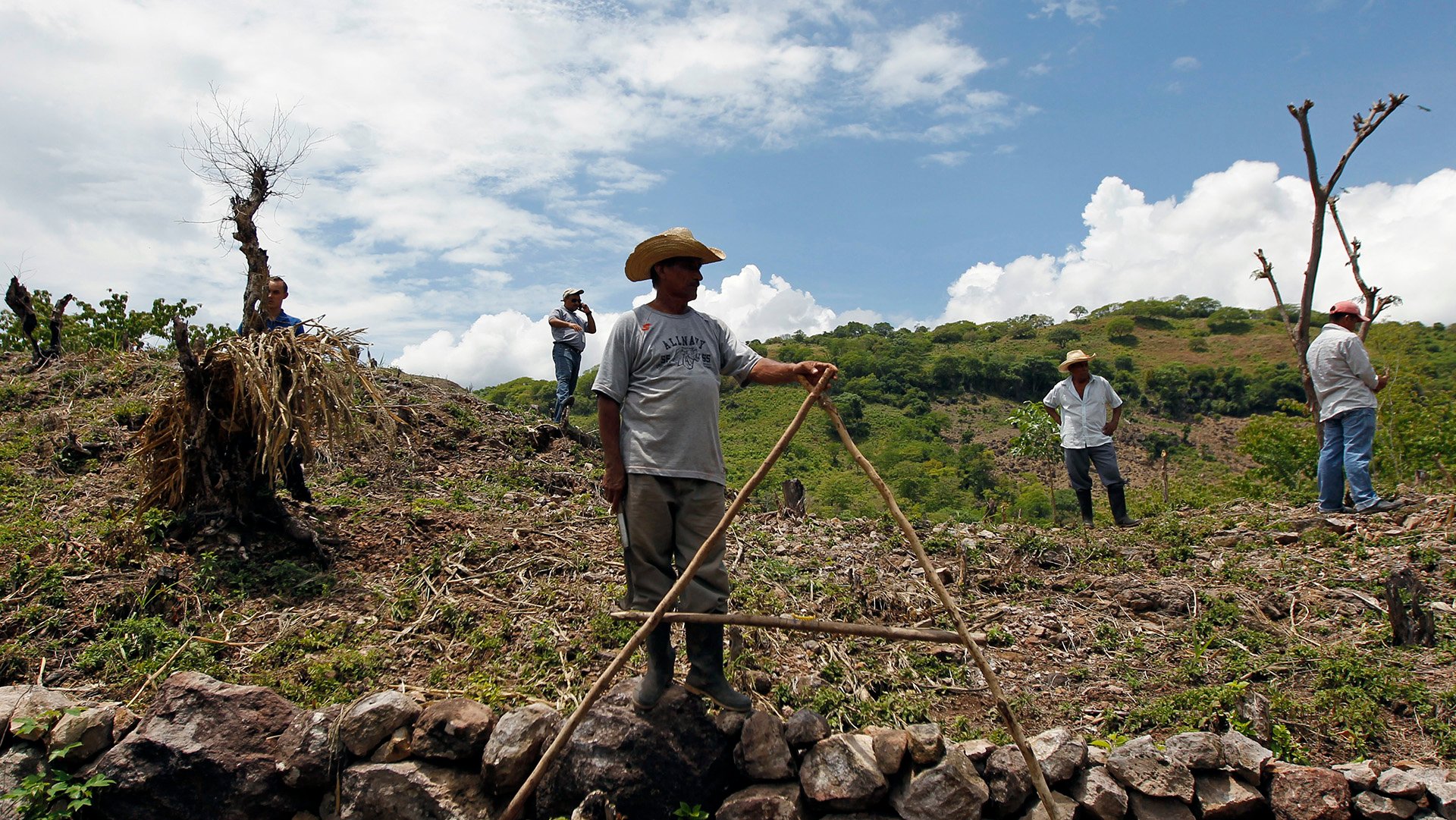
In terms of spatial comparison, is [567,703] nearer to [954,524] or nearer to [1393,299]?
[954,524]

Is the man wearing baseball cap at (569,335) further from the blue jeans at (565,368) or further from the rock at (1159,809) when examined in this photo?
the rock at (1159,809)

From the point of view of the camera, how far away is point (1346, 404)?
5.73m

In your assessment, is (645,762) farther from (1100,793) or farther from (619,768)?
(1100,793)

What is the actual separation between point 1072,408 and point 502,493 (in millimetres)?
4594

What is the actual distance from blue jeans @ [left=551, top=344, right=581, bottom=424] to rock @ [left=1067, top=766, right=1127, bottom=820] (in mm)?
5802

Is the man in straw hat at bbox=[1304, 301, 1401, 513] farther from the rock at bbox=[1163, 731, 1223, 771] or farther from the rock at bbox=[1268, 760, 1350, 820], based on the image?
the rock at bbox=[1163, 731, 1223, 771]

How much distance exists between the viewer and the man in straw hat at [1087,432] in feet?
21.5

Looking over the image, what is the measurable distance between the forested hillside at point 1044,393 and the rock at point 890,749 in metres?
4.70

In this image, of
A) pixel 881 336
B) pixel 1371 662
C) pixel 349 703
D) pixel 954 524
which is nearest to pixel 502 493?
pixel 349 703

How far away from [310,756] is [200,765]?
0.42m

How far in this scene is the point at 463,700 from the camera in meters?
3.20

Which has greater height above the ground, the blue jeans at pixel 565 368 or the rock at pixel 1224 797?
the blue jeans at pixel 565 368

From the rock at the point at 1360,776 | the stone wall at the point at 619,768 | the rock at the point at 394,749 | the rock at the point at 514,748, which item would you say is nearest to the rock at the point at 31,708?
Result: the stone wall at the point at 619,768

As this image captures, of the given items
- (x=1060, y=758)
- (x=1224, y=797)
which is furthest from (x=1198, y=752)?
(x=1060, y=758)
